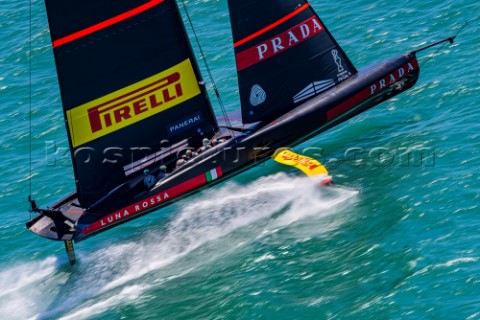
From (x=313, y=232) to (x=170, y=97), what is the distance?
5.70m

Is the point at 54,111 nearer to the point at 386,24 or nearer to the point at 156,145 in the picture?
the point at 156,145

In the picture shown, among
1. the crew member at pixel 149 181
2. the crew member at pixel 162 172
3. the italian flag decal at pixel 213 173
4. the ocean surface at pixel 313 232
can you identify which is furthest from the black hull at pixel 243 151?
the ocean surface at pixel 313 232

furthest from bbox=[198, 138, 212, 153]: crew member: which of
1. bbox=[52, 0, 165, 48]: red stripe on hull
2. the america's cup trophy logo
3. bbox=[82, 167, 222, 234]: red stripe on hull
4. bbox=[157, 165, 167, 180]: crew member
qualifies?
the america's cup trophy logo

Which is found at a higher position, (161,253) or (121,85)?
(121,85)

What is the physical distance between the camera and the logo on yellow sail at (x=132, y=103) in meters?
23.3

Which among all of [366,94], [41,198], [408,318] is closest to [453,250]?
[408,318]

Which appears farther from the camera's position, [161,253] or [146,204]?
[146,204]

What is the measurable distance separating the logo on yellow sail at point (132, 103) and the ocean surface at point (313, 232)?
313 cm

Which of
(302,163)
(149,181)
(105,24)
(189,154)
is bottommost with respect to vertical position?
(302,163)

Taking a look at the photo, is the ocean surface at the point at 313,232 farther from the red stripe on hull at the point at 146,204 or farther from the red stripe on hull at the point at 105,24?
the red stripe on hull at the point at 105,24

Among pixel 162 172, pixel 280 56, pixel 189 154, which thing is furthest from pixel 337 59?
pixel 162 172

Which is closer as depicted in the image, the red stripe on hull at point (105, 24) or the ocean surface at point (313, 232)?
the ocean surface at point (313, 232)

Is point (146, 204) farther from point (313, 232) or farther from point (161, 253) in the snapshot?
point (313, 232)

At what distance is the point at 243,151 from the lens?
2386 centimetres
